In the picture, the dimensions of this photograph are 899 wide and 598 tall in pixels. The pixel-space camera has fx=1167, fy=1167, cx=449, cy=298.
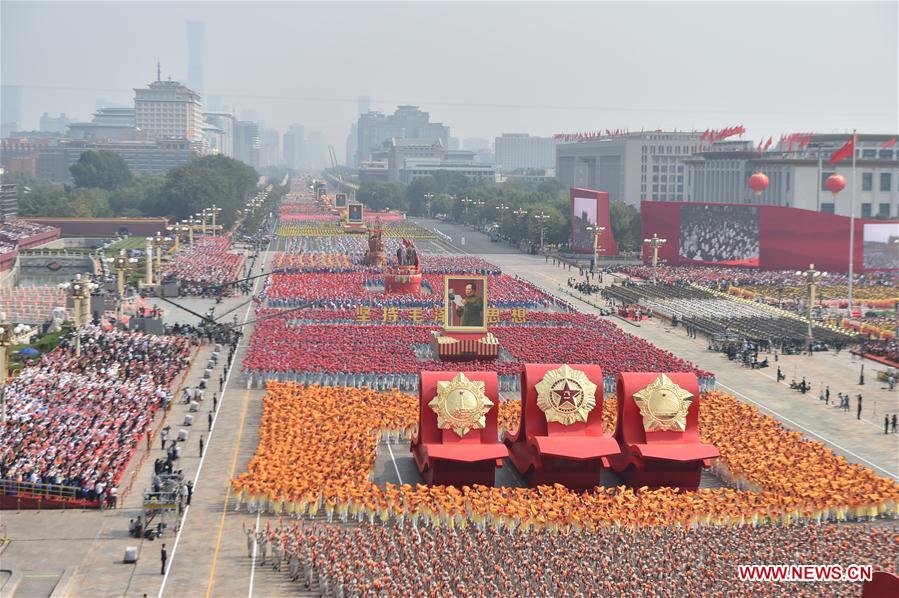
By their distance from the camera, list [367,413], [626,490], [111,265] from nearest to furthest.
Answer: [626,490] < [367,413] < [111,265]

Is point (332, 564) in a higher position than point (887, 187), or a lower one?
lower

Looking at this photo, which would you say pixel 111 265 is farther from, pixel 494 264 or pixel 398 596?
pixel 398 596

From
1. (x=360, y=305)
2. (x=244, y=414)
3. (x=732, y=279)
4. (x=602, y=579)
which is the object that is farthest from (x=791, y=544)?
(x=732, y=279)

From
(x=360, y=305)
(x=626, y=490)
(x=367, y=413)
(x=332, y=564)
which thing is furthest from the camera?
(x=360, y=305)

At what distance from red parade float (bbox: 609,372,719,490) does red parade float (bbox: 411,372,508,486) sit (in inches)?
170

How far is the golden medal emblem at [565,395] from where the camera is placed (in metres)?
38.1

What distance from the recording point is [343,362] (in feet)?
180

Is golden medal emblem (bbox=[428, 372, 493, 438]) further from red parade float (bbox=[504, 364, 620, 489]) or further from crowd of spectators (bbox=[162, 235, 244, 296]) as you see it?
crowd of spectators (bbox=[162, 235, 244, 296])

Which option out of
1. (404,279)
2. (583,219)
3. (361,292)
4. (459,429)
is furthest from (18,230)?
(459,429)

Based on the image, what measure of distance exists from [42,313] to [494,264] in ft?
177

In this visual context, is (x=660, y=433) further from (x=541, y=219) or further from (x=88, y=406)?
(x=541, y=219)

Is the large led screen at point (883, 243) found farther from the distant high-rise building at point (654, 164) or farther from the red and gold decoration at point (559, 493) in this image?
the distant high-rise building at point (654, 164)

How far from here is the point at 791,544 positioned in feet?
103

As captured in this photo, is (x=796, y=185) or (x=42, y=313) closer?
(x=42, y=313)
